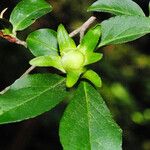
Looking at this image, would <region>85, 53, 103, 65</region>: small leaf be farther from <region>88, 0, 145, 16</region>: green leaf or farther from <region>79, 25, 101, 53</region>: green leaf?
<region>88, 0, 145, 16</region>: green leaf

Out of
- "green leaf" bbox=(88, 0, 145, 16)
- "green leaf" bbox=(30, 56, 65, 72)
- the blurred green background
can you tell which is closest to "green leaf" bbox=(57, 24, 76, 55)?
"green leaf" bbox=(30, 56, 65, 72)

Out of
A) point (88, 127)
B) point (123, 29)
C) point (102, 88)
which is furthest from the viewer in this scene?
point (102, 88)

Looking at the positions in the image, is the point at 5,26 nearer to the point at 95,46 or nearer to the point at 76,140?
the point at 95,46

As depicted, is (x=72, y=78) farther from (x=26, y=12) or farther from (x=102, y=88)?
(x=102, y=88)

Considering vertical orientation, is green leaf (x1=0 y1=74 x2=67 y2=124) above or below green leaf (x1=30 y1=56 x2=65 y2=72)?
below

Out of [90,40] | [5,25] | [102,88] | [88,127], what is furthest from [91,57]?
[102,88]

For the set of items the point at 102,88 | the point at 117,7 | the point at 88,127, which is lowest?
the point at 102,88
